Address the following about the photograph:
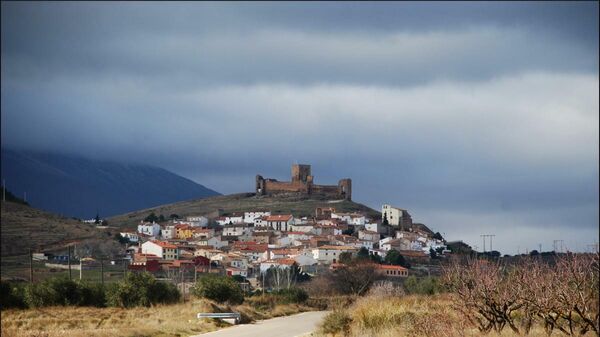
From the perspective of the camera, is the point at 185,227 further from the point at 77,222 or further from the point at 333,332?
the point at 333,332

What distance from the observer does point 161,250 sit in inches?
3996

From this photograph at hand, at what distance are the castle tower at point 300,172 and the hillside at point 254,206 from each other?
6958 mm

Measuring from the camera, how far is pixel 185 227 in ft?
422

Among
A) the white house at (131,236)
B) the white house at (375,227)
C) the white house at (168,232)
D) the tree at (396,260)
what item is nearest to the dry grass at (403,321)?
the tree at (396,260)

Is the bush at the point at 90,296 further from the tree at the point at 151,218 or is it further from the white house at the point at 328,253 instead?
the tree at the point at 151,218

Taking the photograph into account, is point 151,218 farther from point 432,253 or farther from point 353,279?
point 353,279

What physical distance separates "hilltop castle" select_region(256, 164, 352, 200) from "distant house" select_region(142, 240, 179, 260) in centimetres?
5435

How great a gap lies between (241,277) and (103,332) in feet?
201

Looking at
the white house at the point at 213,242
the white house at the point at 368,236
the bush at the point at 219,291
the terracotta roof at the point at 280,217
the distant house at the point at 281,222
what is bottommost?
the bush at the point at 219,291

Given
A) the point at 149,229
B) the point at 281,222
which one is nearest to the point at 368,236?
the point at 281,222

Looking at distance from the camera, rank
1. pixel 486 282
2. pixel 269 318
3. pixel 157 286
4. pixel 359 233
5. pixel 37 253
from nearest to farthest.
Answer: pixel 486 282, pixel 269 318, pixel 157 286, pixel 37 253, pixel 359 233

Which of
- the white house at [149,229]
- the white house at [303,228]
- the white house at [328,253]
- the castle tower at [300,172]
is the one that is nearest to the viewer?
the white house at [328,253]

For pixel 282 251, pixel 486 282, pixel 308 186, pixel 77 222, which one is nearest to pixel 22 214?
pixel 77 222

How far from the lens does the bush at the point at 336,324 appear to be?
991 inches
